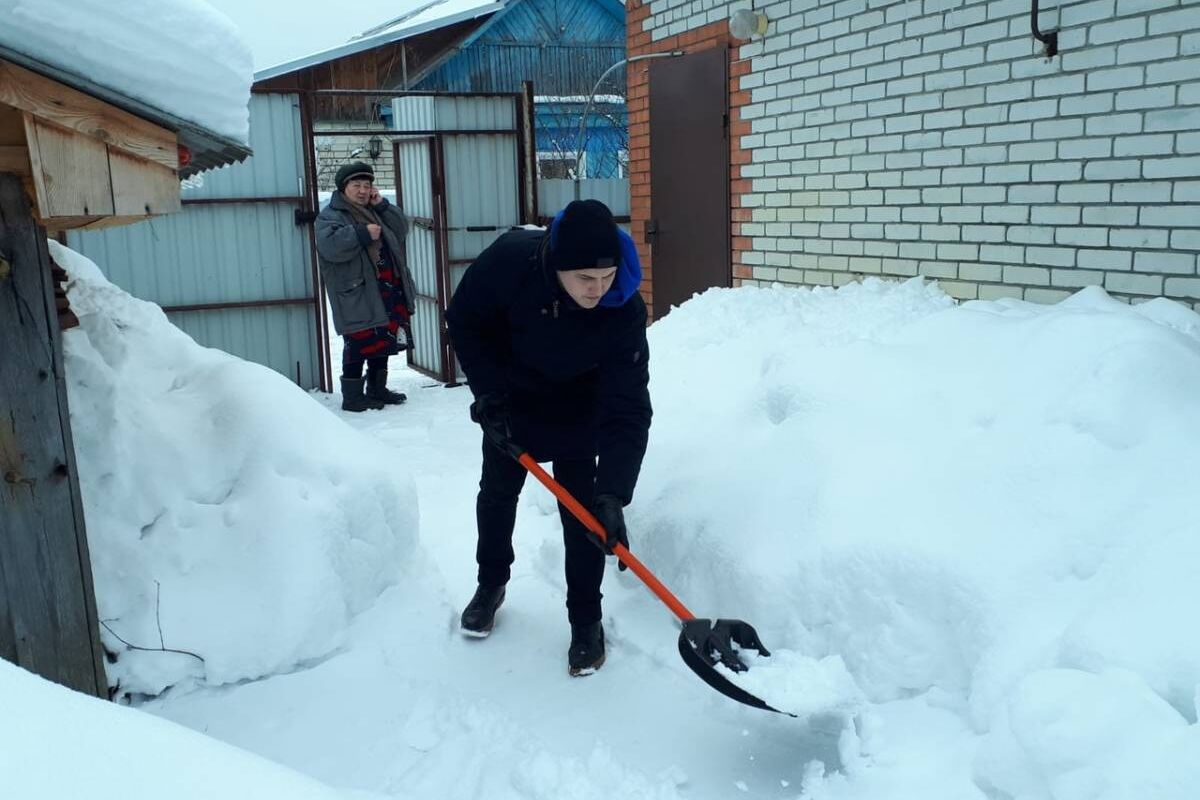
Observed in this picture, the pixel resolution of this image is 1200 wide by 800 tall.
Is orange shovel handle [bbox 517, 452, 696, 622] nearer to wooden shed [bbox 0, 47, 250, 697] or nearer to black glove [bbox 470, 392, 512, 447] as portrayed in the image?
black glove [bbox 470, 392, 512, 447]

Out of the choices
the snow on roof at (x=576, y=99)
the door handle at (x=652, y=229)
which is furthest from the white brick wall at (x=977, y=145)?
the snow on roof at (x=576, y=99)

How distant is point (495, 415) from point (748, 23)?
3440 millimetres

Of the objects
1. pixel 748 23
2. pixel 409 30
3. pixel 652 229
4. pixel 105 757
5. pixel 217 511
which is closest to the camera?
pixel 105 757

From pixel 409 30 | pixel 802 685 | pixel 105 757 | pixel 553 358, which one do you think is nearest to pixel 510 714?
pixel 802 685

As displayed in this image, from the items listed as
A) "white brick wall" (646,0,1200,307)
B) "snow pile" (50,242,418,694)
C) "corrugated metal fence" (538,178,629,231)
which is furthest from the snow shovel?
"corrugated metal fence" (538,178,629,231)

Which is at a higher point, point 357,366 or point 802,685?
point 357,366

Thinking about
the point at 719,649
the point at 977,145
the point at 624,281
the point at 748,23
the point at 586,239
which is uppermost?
the point at 748,23

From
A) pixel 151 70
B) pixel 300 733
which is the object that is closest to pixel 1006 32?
pixel 151 70

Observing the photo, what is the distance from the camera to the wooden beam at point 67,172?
7.91 ft

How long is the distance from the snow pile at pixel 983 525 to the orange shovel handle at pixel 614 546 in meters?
0.35

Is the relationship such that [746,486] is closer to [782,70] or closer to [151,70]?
[151,70]

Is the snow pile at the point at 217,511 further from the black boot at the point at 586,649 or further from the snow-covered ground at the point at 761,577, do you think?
the black boot at the point at 586,649

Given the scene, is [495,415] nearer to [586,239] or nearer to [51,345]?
[586,239]

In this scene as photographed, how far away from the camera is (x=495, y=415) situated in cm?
338
